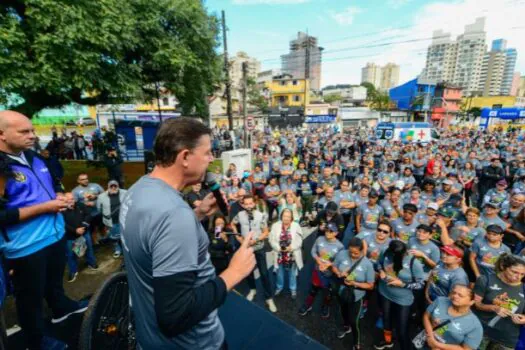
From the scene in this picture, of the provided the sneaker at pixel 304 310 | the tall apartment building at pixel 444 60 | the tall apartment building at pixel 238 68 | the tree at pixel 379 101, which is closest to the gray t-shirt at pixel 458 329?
the sneaker at pixel 304 310

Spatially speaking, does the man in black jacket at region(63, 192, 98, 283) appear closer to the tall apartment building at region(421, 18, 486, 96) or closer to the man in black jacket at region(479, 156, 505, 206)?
the man in black jacket at region(479, 156, 505, 206)

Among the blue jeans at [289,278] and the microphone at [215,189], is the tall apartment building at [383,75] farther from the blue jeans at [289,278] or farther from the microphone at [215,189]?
the microphone at [215,189]

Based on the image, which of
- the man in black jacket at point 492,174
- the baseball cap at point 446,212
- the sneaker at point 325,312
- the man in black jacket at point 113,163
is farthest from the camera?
the man in black jacket at point 113,163

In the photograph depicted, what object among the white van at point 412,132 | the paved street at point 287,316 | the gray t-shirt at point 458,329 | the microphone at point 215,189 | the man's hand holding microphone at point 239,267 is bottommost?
the paved street at point 287,316

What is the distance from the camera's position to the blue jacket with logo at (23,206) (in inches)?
87.4

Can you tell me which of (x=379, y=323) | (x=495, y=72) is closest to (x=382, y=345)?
(x=379, y=323)

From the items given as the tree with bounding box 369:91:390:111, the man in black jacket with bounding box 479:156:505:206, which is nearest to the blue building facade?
the tree with bounding box 369:91:390:111

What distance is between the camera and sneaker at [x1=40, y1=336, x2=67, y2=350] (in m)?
2.54

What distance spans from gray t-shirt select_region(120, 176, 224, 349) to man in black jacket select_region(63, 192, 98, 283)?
340 cm

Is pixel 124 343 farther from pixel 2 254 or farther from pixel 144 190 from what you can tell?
pixel 144 190

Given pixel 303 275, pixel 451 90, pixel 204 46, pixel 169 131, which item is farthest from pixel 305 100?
pixel 169 131

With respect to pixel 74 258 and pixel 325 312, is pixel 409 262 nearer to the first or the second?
pixel 325 312

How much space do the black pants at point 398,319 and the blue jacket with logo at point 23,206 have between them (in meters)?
4.21

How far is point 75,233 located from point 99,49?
4.96m
